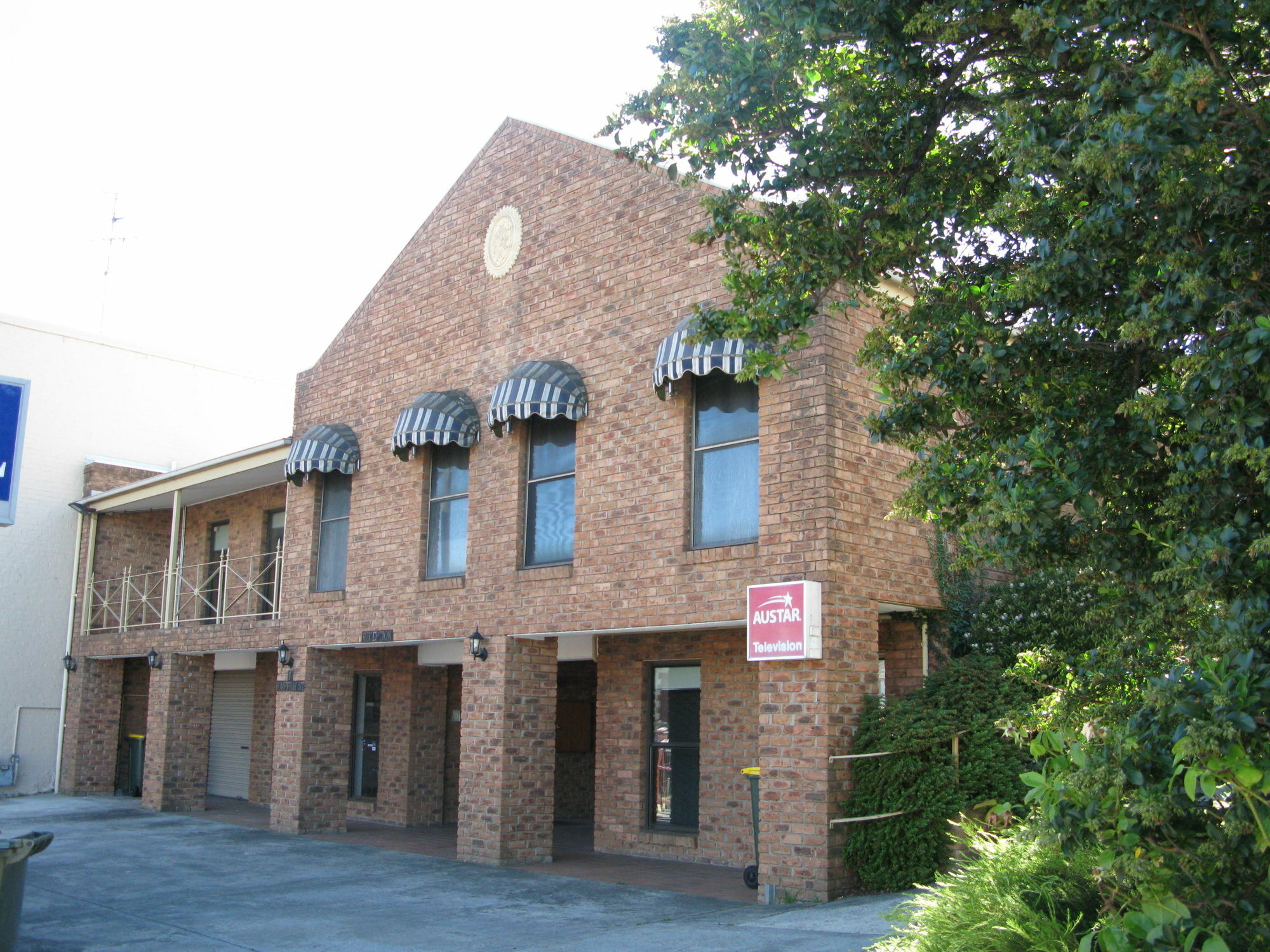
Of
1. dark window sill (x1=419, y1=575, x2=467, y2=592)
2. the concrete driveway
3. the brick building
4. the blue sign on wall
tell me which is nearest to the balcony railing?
the brick building

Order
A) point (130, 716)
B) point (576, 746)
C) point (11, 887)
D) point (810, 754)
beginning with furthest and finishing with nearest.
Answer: point (130, 716) → point (576, 746) → point (810, 754) → point (11, 887)

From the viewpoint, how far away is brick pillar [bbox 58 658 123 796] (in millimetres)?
22422

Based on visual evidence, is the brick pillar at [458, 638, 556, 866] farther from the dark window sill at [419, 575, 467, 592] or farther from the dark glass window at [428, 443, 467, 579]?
the dark glass window at [428, 443, 467, 579]

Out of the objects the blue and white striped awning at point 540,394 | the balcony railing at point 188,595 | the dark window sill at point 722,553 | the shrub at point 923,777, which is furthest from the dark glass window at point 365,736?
the shrub at point 923,777

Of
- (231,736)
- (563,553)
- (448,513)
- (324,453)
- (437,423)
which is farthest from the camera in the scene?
(231,736)

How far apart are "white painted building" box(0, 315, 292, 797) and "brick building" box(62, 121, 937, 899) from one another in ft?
14.8

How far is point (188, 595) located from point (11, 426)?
1597 centimetres

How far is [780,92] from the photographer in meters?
7.56

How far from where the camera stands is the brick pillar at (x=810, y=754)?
33.3ft

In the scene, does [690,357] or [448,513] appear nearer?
[690,357]

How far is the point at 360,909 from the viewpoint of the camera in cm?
1072

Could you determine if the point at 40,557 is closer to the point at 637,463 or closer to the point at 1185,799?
the point at 637,463

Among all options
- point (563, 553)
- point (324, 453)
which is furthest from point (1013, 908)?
point (324, 453)

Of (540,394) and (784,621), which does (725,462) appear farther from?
(540,394)
